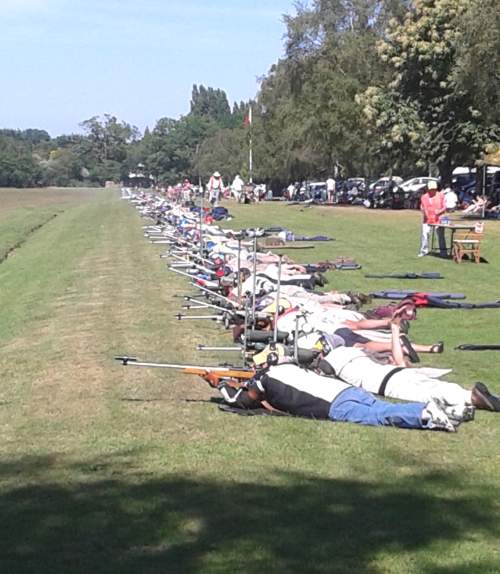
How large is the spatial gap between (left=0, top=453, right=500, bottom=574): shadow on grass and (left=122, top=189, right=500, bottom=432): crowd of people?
1512 millimetres

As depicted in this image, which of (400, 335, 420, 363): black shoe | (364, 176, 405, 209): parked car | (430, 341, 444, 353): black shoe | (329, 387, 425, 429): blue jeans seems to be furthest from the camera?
(364, 176, 405, 209): parked car

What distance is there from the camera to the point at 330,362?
944 cm

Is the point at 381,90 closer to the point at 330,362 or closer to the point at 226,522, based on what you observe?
the point at 330,362

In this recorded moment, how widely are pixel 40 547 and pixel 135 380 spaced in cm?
477

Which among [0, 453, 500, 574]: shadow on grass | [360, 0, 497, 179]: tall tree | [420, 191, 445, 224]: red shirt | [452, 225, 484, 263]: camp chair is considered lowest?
[452, 225, 484, 263]: camp chair

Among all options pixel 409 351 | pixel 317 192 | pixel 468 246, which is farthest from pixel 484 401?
pixel 317 192

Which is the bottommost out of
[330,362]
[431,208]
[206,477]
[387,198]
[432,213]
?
[387,198]

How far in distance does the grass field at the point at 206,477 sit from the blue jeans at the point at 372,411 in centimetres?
13

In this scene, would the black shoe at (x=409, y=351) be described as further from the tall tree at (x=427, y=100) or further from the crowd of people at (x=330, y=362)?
the tall tree at (x=427, y=100)

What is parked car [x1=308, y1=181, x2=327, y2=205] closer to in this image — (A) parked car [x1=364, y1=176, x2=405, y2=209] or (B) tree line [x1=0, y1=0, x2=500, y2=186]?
(B) tree line [x1=0, y1=0, x2=500, y2=186]

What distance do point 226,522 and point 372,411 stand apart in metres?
2.65

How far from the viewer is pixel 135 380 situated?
10.2 m

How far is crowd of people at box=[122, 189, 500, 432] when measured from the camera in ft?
27.1

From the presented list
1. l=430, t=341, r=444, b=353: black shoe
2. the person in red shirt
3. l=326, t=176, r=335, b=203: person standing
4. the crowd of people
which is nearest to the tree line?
l=326, t=176, r=335, b=203: person standing
